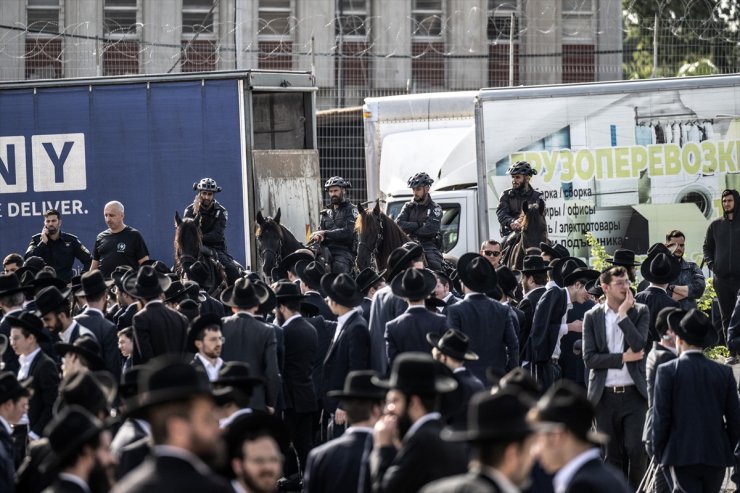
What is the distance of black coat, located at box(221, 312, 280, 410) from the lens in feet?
35.5

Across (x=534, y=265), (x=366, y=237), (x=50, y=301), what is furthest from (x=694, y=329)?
(x=366, y=237)

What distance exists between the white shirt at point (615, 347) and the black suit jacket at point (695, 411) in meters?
1.38

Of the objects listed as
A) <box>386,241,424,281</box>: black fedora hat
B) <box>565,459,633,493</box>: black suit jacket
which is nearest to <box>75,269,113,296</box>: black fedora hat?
<box>386,241,424,281</box>: black fedora hat

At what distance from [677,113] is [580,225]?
2.08 metres

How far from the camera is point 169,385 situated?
5.01m

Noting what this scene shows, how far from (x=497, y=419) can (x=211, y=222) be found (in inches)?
490

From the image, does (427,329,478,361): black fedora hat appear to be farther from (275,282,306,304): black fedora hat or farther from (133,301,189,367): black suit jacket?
(275,282,306,304): black fedora hat

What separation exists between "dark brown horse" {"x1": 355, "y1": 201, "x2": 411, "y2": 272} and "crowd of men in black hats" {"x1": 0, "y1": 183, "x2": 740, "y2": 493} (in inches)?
37.8

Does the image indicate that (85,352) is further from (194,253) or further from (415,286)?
(194,253)

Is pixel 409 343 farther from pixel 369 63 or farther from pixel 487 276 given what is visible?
pixel 369 63

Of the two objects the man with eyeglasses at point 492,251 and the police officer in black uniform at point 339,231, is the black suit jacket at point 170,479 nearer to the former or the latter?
the man with eyeglasses at point 492,251

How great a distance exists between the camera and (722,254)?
712 inches

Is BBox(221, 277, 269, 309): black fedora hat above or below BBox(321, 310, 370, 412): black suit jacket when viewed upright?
above

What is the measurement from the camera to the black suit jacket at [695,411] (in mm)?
9430
